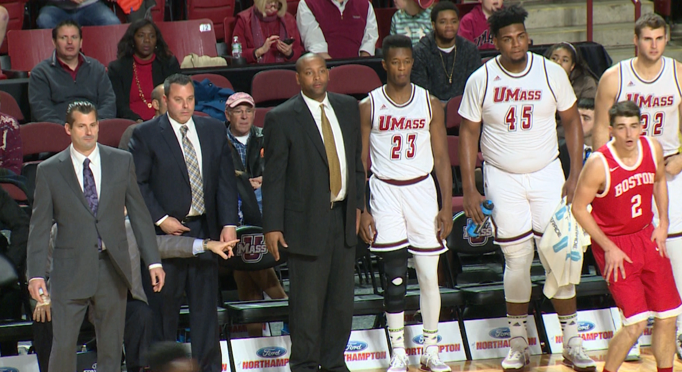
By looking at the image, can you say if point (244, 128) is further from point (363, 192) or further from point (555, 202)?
point (555, 202)

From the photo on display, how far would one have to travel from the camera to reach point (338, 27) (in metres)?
9.02

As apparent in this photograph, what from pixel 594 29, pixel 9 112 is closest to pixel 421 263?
pixel 9 112

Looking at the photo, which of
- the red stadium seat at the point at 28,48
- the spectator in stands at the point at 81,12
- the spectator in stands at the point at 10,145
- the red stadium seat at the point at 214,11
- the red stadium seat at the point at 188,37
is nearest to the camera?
the spectator in stands at the point at 10,145

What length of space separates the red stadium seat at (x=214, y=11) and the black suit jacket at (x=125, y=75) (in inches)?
83.4

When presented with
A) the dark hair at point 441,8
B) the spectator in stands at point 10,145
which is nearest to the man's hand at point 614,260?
the dark hair at point 441,8

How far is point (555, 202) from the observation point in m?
5.41

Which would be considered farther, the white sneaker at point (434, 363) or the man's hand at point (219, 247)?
the white sneaker at point (434, 363)

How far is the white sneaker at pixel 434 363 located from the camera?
540 cm

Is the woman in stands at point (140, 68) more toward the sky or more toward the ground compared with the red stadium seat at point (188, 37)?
more toward the ground

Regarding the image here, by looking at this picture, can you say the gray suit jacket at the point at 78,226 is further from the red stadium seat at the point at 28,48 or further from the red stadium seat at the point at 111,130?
the red stadium seat at the point at 28,48

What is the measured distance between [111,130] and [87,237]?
A: 2305 millimetres

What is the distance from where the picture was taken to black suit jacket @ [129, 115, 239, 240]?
5176 millimetres

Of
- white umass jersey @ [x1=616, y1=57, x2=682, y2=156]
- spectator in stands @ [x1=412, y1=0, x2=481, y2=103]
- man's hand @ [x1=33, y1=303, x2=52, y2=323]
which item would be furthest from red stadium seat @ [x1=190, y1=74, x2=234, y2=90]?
white umass jersey @ [x1=616, y1=57, x2=682, y2=156]

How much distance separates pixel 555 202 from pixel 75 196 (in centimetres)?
267
